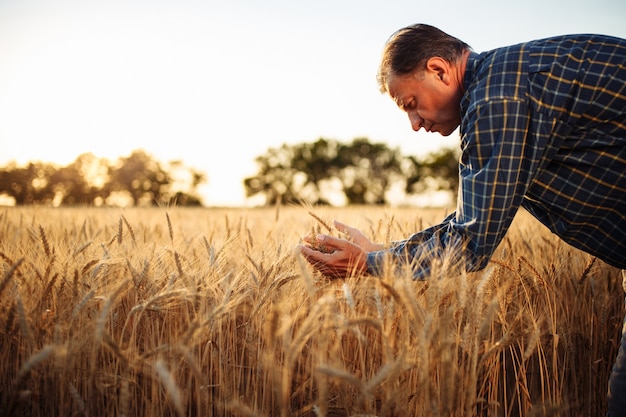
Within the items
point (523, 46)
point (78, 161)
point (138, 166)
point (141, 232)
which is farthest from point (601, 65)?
point (138, 166)

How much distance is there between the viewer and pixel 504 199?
1.42 metres

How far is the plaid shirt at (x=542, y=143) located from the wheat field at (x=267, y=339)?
9.1 inches

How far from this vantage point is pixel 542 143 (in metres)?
1.45

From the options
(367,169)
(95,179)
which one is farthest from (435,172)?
(95,179)

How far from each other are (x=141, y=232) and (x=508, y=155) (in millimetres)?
2598

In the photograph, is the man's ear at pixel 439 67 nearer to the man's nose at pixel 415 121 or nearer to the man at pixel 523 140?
the man at pixel 523 140

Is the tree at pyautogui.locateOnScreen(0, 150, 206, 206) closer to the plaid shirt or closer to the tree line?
the tree line

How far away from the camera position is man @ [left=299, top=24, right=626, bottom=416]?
1424 millimetres

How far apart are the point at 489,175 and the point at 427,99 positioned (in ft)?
1.49

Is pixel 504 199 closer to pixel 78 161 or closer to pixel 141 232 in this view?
pixel 141 232

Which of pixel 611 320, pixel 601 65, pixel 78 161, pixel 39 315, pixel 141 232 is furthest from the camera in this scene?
pixel 78 161

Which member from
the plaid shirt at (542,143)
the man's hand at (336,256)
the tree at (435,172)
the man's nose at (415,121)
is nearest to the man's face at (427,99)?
the man's nose at (415,121)

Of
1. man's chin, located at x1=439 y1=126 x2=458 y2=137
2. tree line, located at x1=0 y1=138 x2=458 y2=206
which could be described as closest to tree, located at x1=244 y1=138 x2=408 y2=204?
tree line, located at x1=0 y1=138 x2=458 y2=206

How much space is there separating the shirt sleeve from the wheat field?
0.43ft
